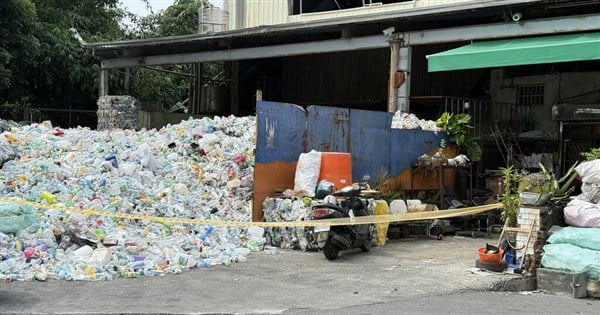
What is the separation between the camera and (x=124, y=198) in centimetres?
1077

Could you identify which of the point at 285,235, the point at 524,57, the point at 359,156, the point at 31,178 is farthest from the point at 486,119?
the point at 31,178

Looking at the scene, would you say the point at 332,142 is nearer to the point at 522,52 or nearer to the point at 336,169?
the point at 336,169

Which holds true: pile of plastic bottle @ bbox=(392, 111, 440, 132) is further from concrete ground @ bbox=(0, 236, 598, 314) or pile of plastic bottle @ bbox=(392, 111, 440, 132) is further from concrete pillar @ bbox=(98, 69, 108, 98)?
concrete pillar @ bbox=(98, 69, 108, 98)

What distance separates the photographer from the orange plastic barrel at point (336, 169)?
1112 centimetres

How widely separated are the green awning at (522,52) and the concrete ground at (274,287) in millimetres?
4412

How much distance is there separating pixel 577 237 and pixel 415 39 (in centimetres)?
776

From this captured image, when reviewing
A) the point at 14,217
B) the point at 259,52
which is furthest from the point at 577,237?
the point at 259,52

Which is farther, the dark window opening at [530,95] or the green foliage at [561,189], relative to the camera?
the dark window opening at [530,95]

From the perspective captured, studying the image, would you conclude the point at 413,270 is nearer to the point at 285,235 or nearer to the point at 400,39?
the point at 285,235

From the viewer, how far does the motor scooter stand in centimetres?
965

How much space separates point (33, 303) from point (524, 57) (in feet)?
32.0

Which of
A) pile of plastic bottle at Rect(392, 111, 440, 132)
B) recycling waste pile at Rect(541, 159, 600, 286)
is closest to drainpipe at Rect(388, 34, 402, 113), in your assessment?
pile of plastic bottle at Rect(392, 111, 440, 132)

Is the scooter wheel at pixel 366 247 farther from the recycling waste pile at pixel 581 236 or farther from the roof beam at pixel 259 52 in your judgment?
the roof beam at pixel 259 52

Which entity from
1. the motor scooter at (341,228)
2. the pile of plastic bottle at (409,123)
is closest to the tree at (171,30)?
the pile of plastic bottle at (409,123)
